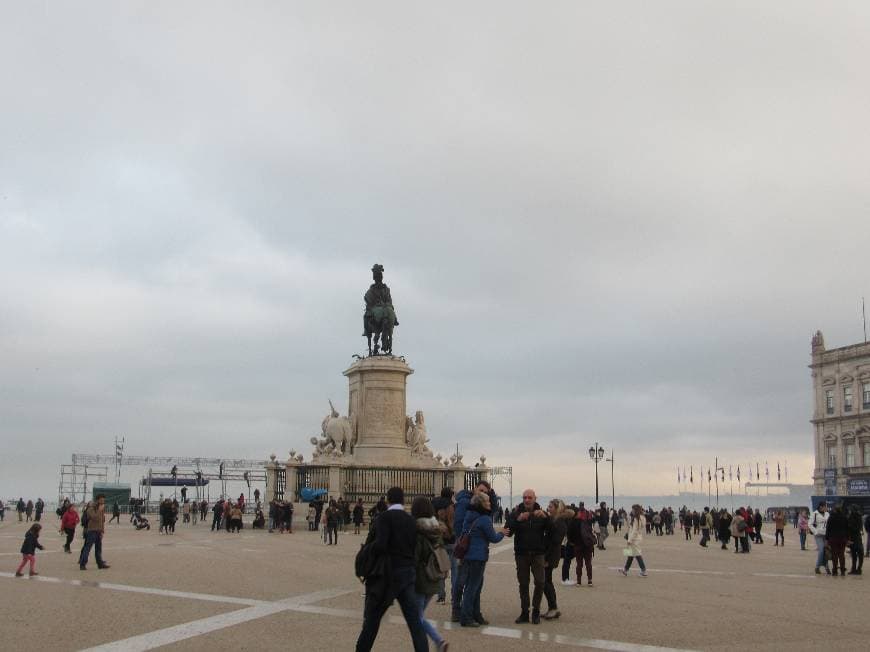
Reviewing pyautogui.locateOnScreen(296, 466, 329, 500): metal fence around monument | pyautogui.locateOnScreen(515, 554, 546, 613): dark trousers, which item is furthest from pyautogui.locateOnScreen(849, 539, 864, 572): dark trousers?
pyautogui.locateOnScreen(296, 466, 329, 500): metal fence around monument

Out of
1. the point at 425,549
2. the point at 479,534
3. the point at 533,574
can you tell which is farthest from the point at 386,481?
the point at 425,549

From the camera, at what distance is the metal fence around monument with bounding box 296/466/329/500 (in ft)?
114

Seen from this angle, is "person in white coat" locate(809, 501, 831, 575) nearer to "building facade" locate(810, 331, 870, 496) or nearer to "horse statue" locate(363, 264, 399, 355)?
"horse statue" locate(363, 264, 399, 355)

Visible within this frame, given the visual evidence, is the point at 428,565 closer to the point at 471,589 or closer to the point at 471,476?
the point at 471,589

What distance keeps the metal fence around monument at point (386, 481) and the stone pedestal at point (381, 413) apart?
3.02ft

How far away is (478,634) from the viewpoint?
10.2m

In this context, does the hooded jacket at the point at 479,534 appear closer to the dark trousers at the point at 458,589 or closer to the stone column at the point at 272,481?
the dark trousers at the point at 458,589

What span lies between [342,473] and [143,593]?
21252 millimetres

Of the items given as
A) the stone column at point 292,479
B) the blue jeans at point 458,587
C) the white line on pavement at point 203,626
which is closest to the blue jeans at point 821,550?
the blue jeans at point 458,587

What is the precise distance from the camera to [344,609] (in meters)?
11.9

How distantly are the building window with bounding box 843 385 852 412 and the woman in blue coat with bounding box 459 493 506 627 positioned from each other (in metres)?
66.6

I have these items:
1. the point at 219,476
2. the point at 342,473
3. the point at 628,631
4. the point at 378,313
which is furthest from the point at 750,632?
the point at 219,476

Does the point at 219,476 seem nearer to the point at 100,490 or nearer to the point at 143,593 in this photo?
the point at 100,490

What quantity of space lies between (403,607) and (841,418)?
6936 cm
